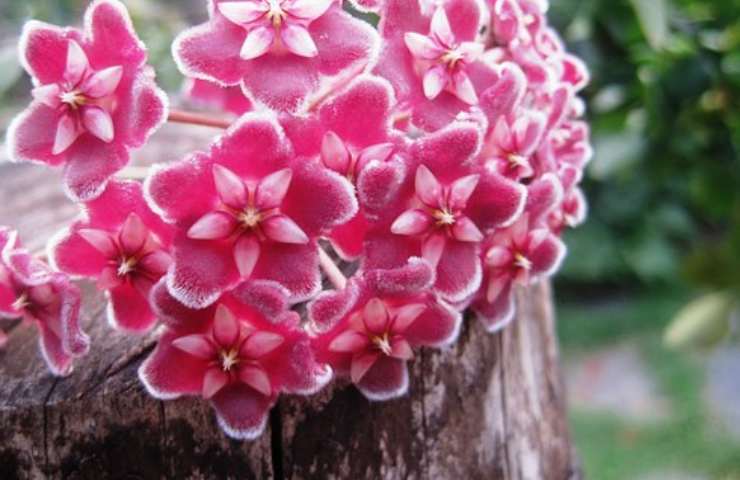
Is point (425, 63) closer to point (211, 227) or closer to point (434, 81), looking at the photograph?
point (434, 81)

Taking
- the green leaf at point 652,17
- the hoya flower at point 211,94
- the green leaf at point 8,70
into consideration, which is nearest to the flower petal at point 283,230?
the hoya flower at point 211,94

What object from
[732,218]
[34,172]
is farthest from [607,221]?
[34,172]

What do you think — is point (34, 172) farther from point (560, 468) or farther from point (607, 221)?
point (607, 221)

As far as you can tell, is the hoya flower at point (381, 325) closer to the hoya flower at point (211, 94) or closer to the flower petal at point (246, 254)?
the flower petal at point (246, 254)

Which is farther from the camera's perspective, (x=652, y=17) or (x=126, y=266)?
(x=652, y=17)

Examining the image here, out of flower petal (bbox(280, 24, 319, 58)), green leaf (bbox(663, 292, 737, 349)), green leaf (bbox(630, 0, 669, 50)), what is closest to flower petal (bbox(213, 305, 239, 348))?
flower petal (bbox(280, 24, 319, 58))

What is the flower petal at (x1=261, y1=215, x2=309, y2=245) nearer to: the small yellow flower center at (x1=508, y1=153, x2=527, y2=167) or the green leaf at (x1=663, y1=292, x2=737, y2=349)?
the small yellow flower center at (x1=508, y1=153, x2=527, y2=167)

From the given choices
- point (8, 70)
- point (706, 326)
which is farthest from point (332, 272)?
point (706, 326)
